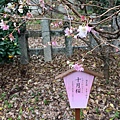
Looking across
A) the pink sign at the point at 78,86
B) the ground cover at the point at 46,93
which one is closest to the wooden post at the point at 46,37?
the ground cover at the point at 46,93

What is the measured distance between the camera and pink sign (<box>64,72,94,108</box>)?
1710 mm

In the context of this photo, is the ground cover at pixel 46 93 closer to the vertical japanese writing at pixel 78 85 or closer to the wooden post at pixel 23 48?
the wooden post at pixel 23 48

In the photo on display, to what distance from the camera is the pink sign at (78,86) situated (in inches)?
67.3

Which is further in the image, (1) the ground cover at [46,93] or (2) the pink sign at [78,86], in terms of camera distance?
(1) the ground cover at [46,93]

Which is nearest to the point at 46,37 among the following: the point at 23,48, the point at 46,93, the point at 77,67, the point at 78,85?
the point at 23,48

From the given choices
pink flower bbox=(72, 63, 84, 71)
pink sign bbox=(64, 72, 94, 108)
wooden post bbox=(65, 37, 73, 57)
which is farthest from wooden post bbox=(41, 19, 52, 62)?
pink flower bbox=(72, 63, 84, 71)

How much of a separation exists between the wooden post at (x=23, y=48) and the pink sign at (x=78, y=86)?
61.0 inches

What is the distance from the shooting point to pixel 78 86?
173 cm

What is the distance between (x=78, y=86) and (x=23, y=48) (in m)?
1.63

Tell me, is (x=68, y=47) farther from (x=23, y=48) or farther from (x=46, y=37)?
(x=23, y=48)

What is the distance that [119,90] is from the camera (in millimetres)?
2738

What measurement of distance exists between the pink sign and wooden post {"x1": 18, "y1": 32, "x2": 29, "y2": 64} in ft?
5.08

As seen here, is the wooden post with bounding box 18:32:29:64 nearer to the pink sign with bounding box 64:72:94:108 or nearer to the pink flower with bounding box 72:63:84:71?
→ the pink sign with bounding box 64:72:94:108

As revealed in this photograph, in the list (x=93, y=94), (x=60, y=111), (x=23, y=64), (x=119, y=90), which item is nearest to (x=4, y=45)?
(x=23, y=64)
